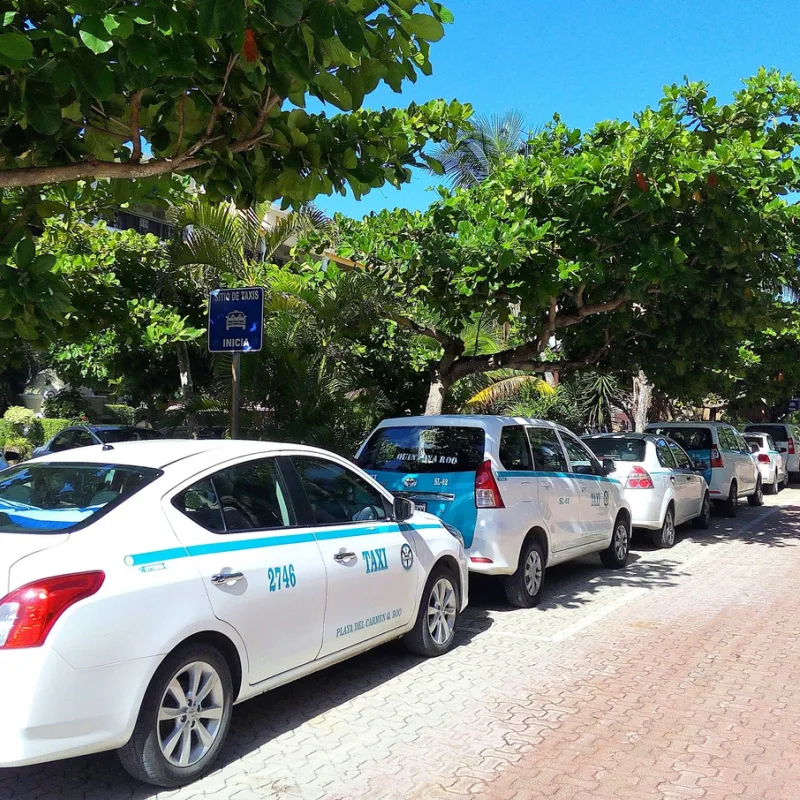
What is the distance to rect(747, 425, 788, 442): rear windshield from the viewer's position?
2628 cm

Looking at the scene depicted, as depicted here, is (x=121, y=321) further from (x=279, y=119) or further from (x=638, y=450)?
(x=638, y=450)

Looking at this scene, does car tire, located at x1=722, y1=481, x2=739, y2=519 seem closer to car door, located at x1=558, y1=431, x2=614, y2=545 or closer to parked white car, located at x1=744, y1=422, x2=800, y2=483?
car door, located at x1=558, y1=431, x2=614, y2=545

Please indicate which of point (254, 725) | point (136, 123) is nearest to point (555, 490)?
point (254, 725)

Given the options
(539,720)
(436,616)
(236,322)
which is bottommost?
(539,720)

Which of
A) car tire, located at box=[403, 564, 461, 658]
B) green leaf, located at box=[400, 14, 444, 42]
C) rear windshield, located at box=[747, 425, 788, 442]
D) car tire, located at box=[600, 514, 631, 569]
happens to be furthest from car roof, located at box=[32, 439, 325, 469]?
rear windshield, located at box=[747, 425, 788, 442]

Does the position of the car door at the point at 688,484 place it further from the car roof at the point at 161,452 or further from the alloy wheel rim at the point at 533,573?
the car roof at the point at 161,452

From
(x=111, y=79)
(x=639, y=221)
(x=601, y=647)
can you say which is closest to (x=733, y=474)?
(x=639, y=221)

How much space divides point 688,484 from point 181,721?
10837 millimetres

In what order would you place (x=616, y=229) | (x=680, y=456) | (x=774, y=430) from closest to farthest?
(x=616, y=229) → (x=680, y=456) → (x=774, y=430)

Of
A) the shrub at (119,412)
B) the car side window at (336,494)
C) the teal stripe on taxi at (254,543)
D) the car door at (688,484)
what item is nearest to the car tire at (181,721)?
the teal stripe on taxi at (254,543)

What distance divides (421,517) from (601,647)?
1.94m

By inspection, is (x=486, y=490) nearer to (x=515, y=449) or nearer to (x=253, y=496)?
(x=515, y=449)

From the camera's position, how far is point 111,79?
15.2 ft

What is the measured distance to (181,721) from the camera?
410 cm
